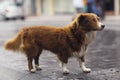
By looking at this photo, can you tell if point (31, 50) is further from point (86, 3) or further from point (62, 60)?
point (86, 3)

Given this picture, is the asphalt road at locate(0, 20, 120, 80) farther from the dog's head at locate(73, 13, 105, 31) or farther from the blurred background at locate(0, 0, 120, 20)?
the blurred background at locate(0, 0, 120, 20)

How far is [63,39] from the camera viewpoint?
904cm

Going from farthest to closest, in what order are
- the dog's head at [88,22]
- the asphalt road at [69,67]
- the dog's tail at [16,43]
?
the dog's tail at [16,43] → the asphalt road at [69,67] → the dog's head at [88,22]

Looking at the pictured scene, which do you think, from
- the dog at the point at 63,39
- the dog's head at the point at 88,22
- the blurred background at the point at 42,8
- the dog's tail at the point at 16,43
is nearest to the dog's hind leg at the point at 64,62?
the dog at the point at 63,39

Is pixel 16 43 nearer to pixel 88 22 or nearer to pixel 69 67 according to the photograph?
pixel 69 67

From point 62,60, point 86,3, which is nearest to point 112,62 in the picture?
point 62,60

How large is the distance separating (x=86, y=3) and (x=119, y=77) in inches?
661

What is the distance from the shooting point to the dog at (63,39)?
882cm

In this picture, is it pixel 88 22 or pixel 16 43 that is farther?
pixel 16 43

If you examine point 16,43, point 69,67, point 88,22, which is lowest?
point 69,67

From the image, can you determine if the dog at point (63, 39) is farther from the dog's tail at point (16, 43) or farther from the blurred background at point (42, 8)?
the blurred background at point (42, 8)

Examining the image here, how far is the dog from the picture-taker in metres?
8.82

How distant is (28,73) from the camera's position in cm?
940

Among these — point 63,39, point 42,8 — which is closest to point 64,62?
point 63,39
